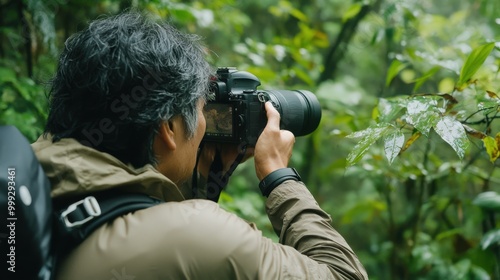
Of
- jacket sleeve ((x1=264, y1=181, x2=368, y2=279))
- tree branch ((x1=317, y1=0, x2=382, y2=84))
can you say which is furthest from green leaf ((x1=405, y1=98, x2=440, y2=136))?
tree branch ((x1=317, y1=0, x2=382, y2=84))

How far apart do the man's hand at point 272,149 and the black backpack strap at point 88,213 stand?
1.51 feet

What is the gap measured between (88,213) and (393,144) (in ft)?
2.39

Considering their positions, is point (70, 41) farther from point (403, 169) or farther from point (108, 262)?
point (403, 169)

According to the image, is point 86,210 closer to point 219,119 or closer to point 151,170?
point 151,170

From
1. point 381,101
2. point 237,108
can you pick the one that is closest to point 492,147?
point 381,101

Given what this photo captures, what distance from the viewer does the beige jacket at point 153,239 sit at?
1.04 m

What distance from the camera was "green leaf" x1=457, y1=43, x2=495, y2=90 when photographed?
143cm

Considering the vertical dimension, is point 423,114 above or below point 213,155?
above

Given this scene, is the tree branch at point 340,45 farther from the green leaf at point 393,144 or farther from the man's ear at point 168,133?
the man's ear at point 168,133

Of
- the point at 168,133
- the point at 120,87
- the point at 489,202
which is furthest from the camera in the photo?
the point at 489,202

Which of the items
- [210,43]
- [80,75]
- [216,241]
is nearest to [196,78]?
[80,75]

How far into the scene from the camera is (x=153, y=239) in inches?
41.1

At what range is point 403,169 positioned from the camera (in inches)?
100

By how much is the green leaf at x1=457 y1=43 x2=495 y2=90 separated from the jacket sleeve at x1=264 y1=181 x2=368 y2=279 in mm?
535
